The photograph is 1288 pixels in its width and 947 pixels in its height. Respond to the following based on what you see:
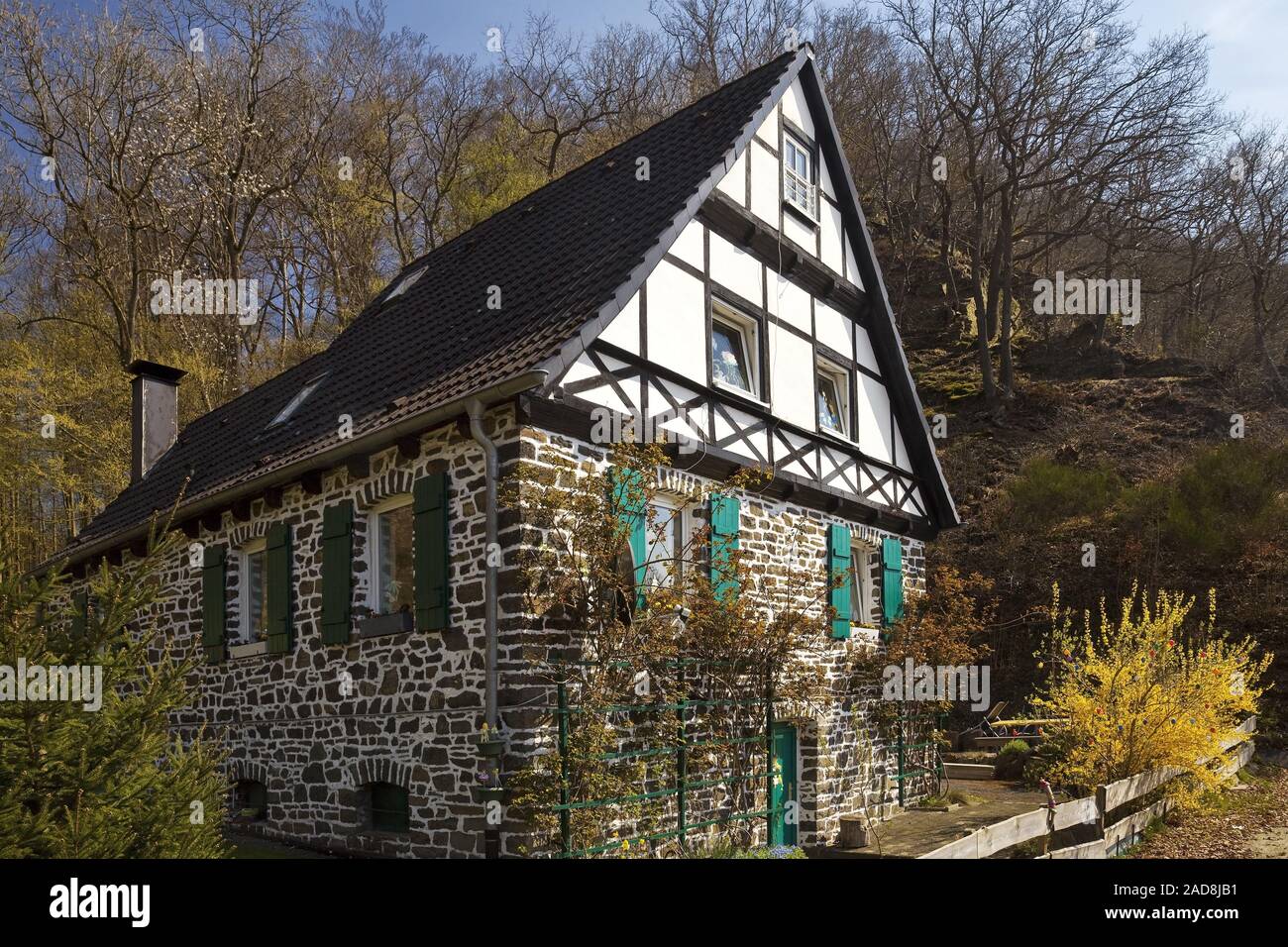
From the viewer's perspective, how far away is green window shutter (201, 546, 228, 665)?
12477 mm

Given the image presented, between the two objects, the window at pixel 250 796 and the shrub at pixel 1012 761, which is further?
the shrub at pixel 1012 761

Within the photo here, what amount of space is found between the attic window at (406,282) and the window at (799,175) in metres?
5.46

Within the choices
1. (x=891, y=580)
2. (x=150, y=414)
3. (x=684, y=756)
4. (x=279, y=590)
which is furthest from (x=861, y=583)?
(x=150, y=414)

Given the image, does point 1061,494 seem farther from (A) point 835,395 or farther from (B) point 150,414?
(B) point 150,414

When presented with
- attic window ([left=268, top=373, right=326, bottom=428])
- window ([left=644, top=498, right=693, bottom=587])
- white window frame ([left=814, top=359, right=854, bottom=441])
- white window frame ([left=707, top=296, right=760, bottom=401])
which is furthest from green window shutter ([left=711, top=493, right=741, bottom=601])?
attic window ([left=268, top=373, right=326, bottom=428])

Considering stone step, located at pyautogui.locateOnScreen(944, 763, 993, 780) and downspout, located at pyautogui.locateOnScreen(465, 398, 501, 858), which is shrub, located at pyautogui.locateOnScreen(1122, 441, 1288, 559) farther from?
downspout, located at pyautogui.locateOnScreen(465, 398, 501, 858)

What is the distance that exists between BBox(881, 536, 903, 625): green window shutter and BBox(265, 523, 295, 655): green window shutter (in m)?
7.13

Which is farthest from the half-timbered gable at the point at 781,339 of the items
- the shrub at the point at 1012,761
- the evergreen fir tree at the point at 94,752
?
the evergreen fir tree at the point at 94,752

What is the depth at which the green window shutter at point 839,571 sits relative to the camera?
12.5 m

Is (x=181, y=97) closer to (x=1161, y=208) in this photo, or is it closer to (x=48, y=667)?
(x=48, y=667)

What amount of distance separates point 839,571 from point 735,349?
2852mm

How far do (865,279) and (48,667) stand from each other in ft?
37.3

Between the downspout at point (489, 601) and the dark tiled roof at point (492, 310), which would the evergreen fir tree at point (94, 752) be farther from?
the dark tiled roof at point (492, 310)

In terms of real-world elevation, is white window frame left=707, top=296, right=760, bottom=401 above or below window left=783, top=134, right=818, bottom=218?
below
